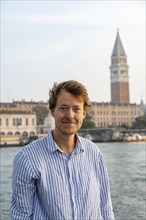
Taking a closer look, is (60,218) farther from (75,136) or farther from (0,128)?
(0,128)

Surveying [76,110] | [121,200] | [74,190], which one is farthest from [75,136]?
[121,200]

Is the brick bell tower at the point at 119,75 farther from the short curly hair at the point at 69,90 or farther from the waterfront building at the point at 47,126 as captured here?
the short curly hair at the point at 69,90

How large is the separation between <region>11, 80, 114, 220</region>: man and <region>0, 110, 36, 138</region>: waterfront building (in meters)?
58.9

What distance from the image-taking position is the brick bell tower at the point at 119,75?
92.8 meters

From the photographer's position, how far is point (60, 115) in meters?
1.72

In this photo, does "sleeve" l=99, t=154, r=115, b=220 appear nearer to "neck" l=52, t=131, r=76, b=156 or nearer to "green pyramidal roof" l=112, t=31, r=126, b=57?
"neck" l=52, t=131, r=76, b=156

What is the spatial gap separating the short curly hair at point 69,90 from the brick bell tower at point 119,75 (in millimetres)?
89333

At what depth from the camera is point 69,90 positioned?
1703 millimetres

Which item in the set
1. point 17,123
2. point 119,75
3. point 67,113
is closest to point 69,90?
A: point 67,113

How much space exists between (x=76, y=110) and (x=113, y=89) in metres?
93.6

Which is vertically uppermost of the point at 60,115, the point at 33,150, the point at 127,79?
the point at 127,79

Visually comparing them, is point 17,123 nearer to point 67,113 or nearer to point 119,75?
point 119,75

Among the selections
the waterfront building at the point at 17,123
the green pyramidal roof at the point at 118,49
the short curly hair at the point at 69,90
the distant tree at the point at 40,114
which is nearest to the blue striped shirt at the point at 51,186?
the short curly hair at the point at 69,90

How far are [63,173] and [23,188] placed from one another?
0.51ft
